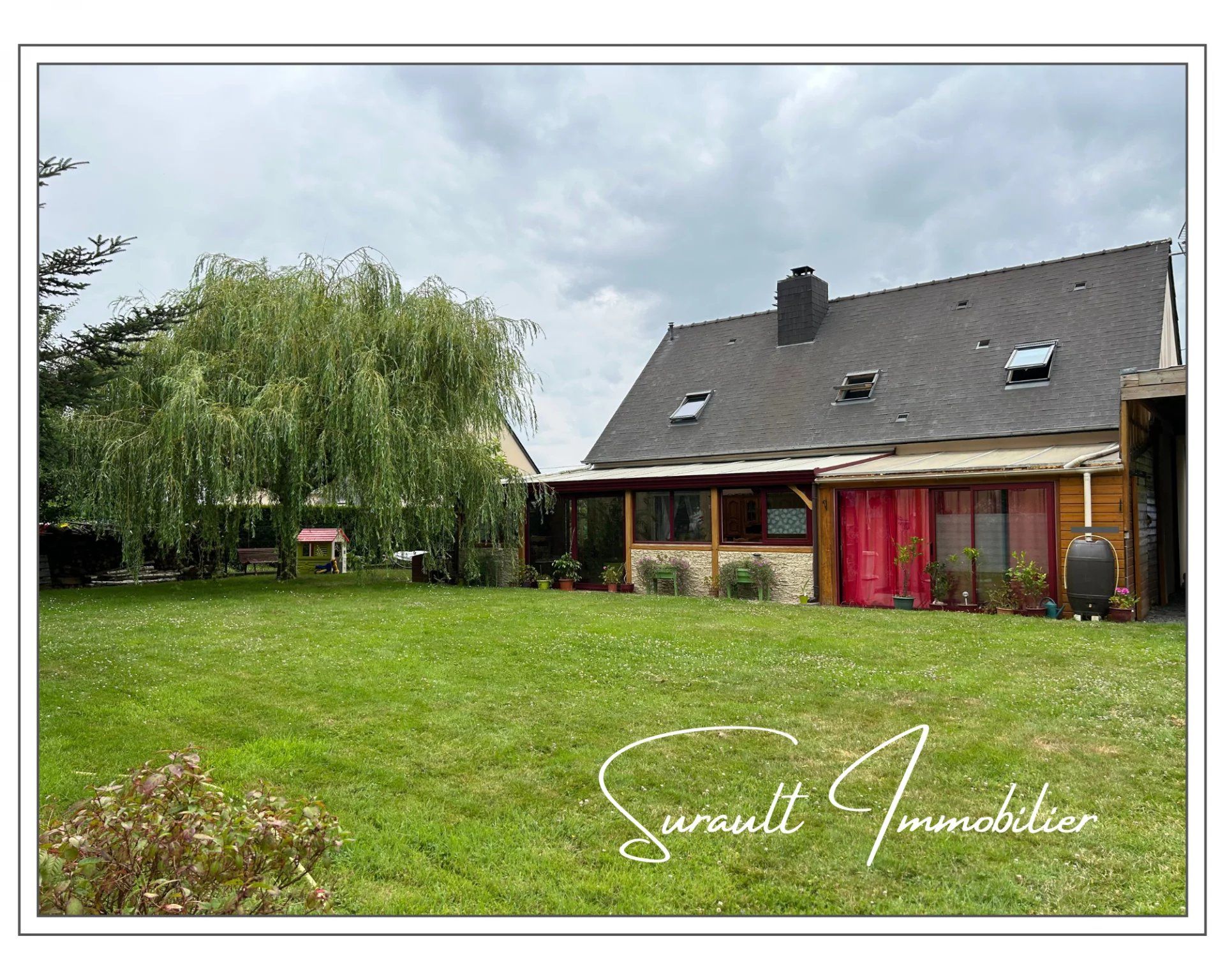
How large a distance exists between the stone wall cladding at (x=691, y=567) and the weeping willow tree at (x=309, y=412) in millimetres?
2758

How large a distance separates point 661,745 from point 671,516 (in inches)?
379

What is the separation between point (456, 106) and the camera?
3.40 meters

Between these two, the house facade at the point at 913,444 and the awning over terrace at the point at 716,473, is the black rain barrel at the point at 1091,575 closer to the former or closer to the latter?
the house facade at the point at 913,444

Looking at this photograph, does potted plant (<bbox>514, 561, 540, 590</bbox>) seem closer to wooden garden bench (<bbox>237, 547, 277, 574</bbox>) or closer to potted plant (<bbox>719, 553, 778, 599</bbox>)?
potted plant (<bbox>719, 553, 778, 599</bbox>)

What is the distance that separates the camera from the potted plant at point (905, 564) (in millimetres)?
11109

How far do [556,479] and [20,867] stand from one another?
41.6 ft

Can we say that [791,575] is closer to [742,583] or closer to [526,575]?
[742,583]

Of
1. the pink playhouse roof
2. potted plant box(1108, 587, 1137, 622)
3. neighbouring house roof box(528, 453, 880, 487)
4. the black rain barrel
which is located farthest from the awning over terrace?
the pink playhouse roof

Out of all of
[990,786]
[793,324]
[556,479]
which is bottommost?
[990,786]

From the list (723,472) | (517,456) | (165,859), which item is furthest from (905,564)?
(517,456)

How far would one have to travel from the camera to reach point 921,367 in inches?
599

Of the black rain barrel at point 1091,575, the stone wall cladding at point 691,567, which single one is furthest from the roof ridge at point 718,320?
the black rain barrel at point 1091,575
